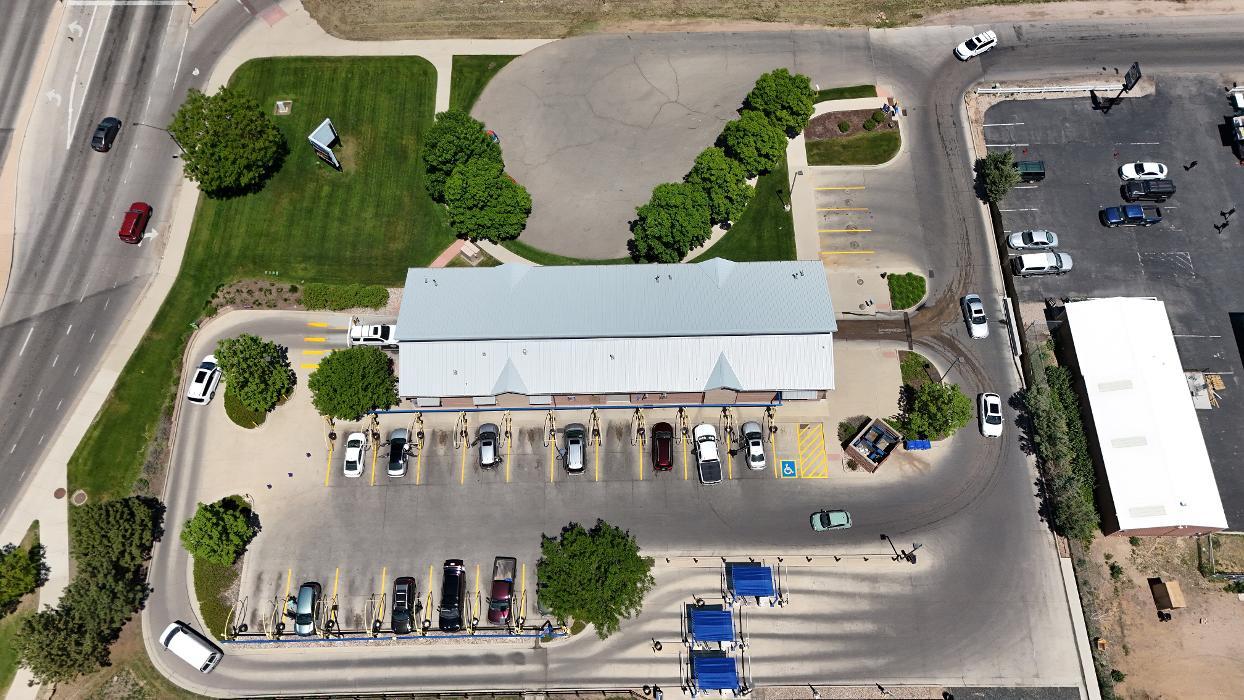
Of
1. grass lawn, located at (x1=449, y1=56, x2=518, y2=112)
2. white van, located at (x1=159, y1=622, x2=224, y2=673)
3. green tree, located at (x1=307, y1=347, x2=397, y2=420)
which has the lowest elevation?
white van, located at (x1=159, y1=622, x2=224, y2=673)

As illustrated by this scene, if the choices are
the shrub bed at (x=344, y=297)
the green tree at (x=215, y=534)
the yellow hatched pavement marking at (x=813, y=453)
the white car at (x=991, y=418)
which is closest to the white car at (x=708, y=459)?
the yellow hatched pavement marking at (x=813, y=453)

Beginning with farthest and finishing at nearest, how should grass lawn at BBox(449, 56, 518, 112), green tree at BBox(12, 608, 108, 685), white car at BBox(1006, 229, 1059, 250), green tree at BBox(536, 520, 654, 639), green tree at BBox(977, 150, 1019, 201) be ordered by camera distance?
1. grass lawn at BBox(449, 56, 518, 112)
2. white car at BBox(1006, 229, 1059, 250)
3. green tree at BBox(977, 150, 1019, 201)
4. green tree at BBox(536, 520, 654, 639)
5. green tree at BBox(12, 608, 108, 685)

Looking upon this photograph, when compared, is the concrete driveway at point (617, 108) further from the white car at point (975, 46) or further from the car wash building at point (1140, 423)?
the car wash building at point (1140, 423)

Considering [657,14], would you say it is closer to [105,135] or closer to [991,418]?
[991,418]

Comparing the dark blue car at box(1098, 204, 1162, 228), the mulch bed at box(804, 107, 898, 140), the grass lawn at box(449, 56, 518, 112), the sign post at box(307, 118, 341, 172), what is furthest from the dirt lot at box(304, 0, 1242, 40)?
the dark blue car at box(1098, 204, 1162, 228)

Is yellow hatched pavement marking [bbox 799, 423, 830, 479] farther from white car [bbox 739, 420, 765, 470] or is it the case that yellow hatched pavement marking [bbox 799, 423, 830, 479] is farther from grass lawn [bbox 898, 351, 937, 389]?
grass lawn [bbox 898, 351, 937, 389]

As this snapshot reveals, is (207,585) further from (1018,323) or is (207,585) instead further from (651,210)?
(1018,323)

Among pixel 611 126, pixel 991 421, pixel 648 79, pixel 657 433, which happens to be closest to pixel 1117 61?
pixel 991 421
